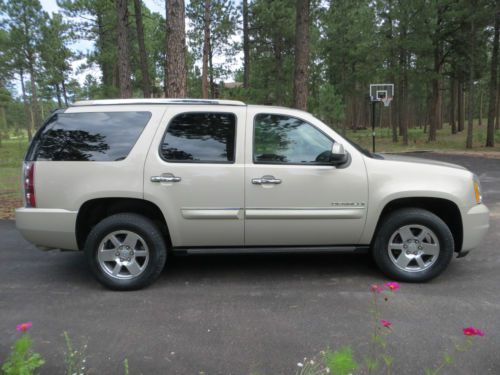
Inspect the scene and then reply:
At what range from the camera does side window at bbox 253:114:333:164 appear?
4.11m

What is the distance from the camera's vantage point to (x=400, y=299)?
12.6ft

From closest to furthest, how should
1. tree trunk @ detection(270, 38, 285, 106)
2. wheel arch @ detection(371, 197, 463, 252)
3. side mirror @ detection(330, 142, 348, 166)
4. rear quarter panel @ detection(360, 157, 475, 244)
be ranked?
side mirror @ detection(330, 142, 348, 166) → rear quarter panel @ detection(360, 157, 475, 244) → wheel arch @ detection(371, 197, 463, 252) → tree trunk @ detection(270, 38, 285, 106)

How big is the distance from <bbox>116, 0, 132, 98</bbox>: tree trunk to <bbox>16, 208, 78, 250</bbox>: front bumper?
11.4 meters

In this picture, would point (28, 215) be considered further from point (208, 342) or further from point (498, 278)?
point (498, 278)

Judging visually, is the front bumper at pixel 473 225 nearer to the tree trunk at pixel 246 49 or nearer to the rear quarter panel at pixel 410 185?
the rear quarter panel at pixel 410 185

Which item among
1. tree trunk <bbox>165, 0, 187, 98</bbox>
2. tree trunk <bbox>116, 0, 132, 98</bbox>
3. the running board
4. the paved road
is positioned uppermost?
tree trunk <bbox>116, 0, 132, 98</bbox>

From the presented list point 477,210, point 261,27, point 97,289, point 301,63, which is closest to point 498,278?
point 477,210

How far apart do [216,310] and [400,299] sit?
69.7 inches

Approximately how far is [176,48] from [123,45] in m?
7.62

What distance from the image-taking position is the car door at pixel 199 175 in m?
4.00

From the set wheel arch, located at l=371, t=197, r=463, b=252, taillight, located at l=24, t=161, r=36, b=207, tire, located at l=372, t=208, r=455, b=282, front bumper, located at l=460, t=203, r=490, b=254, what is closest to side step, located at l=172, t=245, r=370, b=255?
tire, located at l=372, t=208, r=455, b=282

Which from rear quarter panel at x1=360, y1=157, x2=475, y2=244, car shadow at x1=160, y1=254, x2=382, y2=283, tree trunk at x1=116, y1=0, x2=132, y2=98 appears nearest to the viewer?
rear quarter panel at x1=360, y1=157, x2=475, y2=244

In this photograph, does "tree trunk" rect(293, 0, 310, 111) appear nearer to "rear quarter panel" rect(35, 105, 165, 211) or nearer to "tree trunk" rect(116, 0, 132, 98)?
"tree trunk" rect(116, 0, 132, 98)

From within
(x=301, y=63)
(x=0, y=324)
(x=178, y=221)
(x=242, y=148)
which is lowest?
(x=0, y=324)
